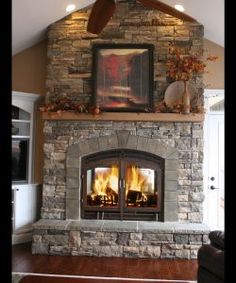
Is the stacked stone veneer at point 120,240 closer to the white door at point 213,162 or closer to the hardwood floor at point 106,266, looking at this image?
the hardwood floor at point 106,266

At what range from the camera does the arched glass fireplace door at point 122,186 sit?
4.68 meters

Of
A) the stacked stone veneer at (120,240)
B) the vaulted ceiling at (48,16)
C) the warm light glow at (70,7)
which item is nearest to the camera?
the vaulted ceiling at (48,16)

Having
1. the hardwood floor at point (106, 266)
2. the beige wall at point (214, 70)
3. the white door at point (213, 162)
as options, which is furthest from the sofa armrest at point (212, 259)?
the beige wall at point (214, 70)

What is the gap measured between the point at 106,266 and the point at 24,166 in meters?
1.99

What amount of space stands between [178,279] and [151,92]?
2426 millimetres

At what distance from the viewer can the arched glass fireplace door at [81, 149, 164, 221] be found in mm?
4684

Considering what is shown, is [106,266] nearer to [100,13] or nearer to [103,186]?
[103,186]

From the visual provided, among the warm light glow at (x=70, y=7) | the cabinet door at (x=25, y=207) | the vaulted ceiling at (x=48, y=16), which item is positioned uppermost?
the warm light glow at (x=70, y=7)

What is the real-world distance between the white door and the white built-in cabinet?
2.57 m

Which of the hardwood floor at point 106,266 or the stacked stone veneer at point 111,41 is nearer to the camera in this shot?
the hardwood floor at point 106,266

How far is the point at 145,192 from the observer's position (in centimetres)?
478

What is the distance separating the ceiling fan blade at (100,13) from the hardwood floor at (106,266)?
8.24 feet
